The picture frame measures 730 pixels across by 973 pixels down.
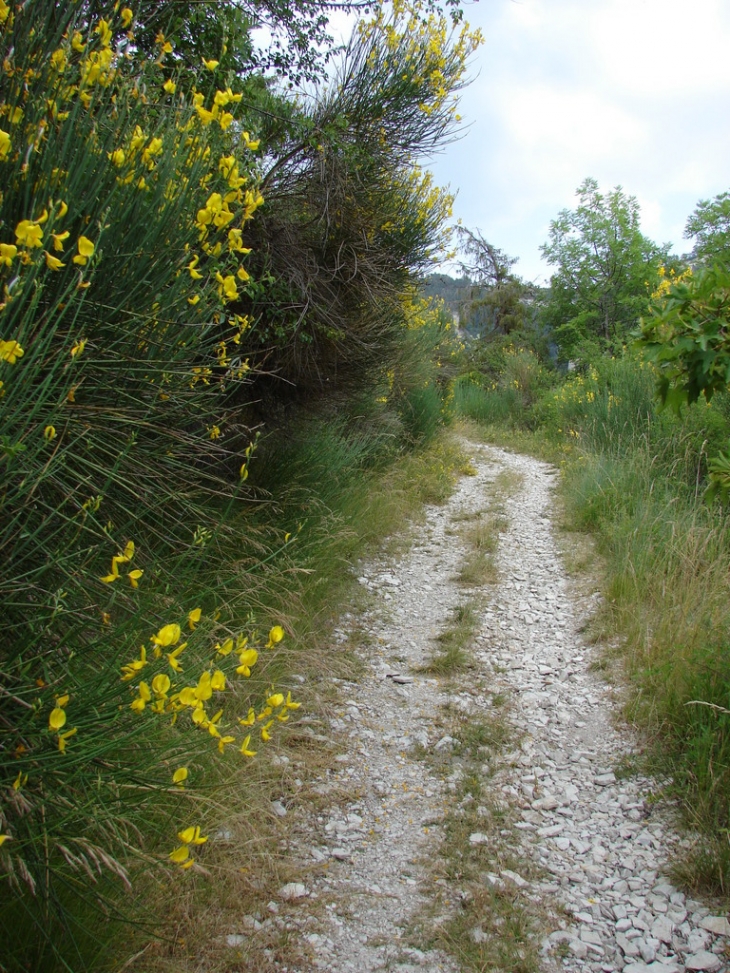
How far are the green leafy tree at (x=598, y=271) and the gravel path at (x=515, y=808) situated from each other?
12.9 m

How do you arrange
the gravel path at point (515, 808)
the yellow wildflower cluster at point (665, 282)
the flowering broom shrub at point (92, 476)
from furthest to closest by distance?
the yellow wildflower cluster at point (665, 282)
the gravel path at point (515, 808)
the flowering broom shrub at point (92, 476)

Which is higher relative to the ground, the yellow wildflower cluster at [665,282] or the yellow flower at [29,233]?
the yellow wildflower cluster at [665,282]

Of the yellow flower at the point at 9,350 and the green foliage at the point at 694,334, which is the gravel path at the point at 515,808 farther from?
the yellow flower at the point at 9,350

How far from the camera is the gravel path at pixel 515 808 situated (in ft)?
7.22

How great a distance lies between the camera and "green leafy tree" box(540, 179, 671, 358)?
16.3 m

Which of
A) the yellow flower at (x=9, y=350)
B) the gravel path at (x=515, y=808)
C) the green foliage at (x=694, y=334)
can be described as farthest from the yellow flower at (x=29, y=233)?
the gravel path at (x=515, y=808)

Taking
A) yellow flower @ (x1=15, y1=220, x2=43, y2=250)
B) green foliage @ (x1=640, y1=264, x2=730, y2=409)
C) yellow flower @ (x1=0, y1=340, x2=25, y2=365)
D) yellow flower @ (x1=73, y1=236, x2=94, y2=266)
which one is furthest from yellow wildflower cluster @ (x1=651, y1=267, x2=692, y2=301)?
yellow flower @ (x1=0, y1=340, x2=25, y2=365)

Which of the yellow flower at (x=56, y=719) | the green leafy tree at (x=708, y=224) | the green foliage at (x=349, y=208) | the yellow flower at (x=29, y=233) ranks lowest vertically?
the yellow flower at (x=56, y=719)

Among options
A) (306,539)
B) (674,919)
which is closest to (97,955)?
(674,919)

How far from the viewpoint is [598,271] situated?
17.2 metres

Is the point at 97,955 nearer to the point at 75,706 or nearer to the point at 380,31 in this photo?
the point at 75,706

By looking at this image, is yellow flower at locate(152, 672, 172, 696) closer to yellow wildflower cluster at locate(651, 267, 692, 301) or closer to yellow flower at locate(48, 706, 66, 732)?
yellow flower at locate(48, 706, 66, 732)

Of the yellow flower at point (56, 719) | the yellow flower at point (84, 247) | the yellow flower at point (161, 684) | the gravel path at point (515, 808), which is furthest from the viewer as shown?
the gravel path at point (515, 808)

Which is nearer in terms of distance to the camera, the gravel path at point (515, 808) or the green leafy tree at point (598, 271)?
the gravel path at point (515, 808)
